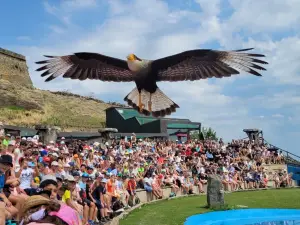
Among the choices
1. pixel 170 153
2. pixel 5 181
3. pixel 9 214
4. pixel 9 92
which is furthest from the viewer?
pixel 9 92

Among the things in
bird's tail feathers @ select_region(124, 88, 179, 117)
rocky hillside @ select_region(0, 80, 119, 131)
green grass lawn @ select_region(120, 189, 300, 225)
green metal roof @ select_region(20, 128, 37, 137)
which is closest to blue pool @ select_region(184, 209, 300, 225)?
green grass lawn @ select_region(120, 189, 300, 225)

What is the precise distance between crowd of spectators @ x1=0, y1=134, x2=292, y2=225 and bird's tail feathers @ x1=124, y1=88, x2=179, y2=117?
1.64 meters

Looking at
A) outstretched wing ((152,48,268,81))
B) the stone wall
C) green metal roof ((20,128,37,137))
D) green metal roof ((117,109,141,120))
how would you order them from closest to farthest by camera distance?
outstretched wing ((152,48,268,81)) < green metal roof ((20,128,37,137)) < green metal roof ((117,109,141,120)) < the stone wall

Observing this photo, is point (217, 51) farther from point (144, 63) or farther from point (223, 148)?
point (223, 148)

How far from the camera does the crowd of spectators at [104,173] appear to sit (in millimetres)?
3922

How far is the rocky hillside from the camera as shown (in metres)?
31.6

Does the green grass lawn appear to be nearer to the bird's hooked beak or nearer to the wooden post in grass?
the wooden post in grass

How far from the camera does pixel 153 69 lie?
666cm

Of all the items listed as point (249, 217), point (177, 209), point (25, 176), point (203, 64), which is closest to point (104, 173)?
point (177, 209)

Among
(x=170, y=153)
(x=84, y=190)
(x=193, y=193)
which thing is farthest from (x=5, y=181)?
(x=170, y=153)

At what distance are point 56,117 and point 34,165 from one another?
28354 millimetres

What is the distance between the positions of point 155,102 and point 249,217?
14.8 ft

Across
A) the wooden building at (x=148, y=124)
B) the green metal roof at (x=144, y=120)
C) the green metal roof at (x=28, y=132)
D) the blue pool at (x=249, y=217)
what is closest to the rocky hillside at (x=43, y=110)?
the wooden building at (x=148, y=124)

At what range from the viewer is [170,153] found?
671 inches
